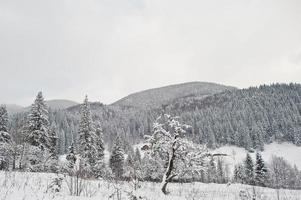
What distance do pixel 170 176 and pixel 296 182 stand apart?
7454 centimetres

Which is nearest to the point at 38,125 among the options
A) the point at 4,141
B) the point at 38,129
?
the point at 38,129

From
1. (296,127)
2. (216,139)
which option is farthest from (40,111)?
(296,127)

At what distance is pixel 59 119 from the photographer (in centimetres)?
14900

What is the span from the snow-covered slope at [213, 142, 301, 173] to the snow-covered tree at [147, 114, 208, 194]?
10813 centimetres

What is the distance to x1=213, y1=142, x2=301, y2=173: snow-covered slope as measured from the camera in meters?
123

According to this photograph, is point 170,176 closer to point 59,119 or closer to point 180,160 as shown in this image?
point 180,160

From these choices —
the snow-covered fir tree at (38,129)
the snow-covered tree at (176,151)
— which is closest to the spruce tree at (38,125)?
the snow-covered fir tree at (38,129)

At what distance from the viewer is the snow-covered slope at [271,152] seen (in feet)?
404

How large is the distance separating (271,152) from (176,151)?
132222 mm

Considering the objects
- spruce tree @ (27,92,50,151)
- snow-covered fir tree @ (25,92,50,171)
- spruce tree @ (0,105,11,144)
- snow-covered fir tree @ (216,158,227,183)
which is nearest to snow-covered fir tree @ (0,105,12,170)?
spruce tree @ (0,105,11,144)

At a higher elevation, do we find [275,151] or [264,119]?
[264,119]

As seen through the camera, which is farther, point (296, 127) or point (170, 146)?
point (296, 127)

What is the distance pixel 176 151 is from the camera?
17.3 meters

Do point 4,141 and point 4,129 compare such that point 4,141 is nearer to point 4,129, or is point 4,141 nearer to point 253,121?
point 4,129
